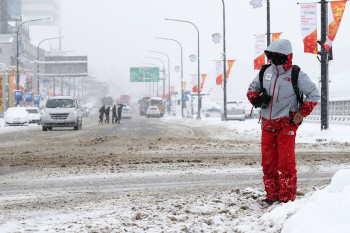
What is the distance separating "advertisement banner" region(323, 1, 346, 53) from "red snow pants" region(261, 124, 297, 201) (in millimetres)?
14000

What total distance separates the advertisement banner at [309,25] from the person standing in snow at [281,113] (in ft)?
45.2

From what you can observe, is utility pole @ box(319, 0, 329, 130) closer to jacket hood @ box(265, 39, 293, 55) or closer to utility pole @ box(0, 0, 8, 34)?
jacket hood @ box(265, 39, 293, 55)

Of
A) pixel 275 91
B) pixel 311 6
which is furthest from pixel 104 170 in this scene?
pixel 311 6

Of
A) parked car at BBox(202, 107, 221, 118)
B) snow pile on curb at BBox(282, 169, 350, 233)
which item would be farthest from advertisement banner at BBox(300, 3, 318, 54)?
parked car at BBox(202, 107, 221, 118)

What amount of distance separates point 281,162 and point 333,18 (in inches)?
568

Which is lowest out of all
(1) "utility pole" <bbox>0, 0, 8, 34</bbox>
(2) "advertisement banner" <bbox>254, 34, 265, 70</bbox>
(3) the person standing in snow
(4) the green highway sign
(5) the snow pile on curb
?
(5) the snow pile on curb

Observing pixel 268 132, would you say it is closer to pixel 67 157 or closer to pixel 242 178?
pixel 242 178

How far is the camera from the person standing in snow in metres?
4.88

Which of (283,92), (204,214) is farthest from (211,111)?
(204,214)

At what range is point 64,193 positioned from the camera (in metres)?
6.37

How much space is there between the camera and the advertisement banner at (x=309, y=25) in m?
18.1

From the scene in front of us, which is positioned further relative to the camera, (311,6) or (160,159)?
(311,6)

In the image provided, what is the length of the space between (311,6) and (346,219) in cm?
1635

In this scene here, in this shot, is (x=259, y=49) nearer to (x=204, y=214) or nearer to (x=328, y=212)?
(x=204, y=214)
